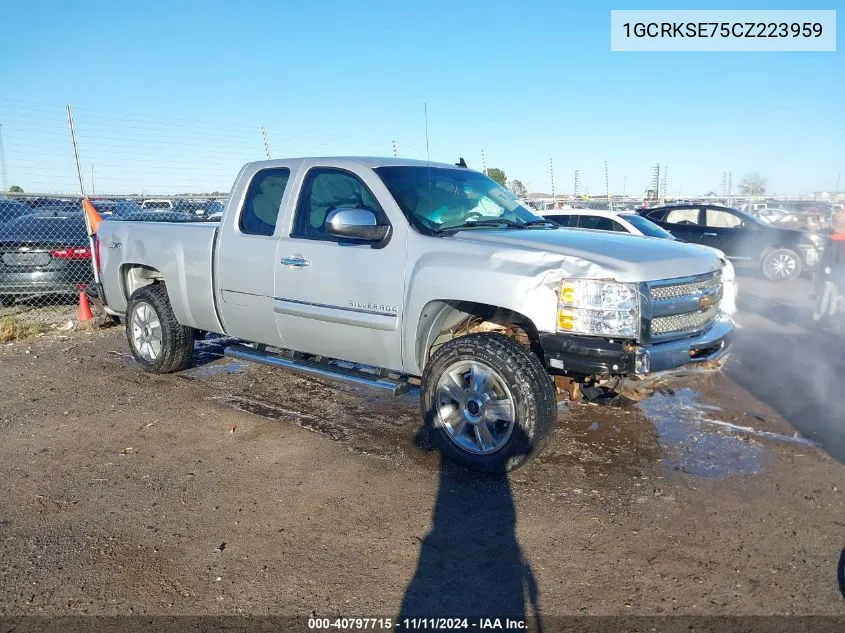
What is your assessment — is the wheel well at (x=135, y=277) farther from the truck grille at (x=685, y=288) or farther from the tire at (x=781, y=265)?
the tire at (x=781, y=265)

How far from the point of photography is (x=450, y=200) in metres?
4.90

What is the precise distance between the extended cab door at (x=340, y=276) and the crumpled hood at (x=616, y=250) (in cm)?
57

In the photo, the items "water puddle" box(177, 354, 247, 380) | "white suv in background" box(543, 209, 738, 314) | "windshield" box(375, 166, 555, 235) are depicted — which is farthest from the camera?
"white suv in background" box(543, 209, 738, 314)

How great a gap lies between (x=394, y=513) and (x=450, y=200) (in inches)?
91.3

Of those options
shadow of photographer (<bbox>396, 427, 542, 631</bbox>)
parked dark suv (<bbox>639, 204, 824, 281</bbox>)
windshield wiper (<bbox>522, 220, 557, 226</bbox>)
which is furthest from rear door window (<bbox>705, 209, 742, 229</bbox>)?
shadow of photographer (<bbox>396, 427, 542, 631</bbox>)

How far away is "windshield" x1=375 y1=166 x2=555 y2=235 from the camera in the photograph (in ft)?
15.2

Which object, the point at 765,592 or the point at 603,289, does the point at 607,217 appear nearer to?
the point at 603,289

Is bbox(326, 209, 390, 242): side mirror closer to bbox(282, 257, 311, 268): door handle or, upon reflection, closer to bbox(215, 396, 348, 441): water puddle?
bbox(282, 257, 311, 268): door handle

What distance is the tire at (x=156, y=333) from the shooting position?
6133 mm

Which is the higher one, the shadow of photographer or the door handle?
the door handle

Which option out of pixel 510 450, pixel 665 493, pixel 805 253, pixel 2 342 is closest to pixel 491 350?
pixel 510 450

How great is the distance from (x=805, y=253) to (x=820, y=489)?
37.3ft

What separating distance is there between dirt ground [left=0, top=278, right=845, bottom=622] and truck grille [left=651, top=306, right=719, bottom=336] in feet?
1.17

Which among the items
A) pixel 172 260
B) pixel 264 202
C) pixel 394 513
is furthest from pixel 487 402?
pixel 172 260
